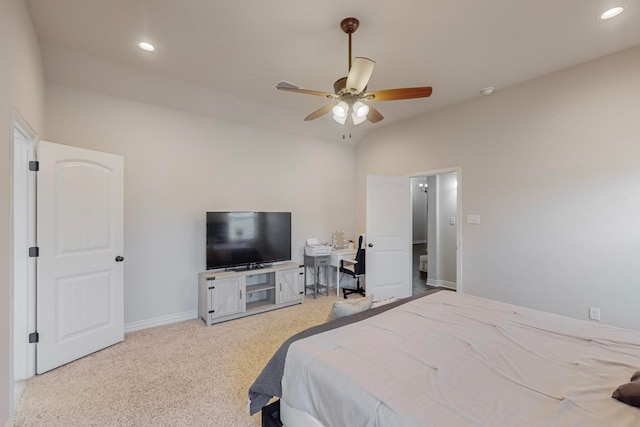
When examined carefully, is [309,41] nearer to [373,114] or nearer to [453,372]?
[373,114]

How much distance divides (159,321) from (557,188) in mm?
4974

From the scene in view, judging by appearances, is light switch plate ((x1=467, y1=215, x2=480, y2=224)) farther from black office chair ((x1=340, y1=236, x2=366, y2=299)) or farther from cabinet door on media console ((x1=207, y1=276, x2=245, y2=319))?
cabinet door on media console ((x1=207, y1=276, x2=245, y2=319))

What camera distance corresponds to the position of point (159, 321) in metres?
3.44

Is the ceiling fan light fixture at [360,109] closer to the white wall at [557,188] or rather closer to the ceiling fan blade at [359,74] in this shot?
the ceiling fan blade at [359,74]

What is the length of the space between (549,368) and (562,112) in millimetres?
3012

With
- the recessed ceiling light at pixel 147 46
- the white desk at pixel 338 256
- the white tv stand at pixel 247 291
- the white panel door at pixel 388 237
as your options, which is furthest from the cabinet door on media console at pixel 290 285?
the recessed ceiling light at pixel 147 46

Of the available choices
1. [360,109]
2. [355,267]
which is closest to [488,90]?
[360,109]

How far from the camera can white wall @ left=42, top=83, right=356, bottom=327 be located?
10.1 ft

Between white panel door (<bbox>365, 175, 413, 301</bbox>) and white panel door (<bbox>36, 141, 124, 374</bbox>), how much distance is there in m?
3.28

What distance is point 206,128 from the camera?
3848 mm

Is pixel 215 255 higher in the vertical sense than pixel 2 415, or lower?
higher

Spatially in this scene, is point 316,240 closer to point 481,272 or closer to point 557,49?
point 481,272

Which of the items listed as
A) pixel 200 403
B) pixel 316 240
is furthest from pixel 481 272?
pixel 200 403

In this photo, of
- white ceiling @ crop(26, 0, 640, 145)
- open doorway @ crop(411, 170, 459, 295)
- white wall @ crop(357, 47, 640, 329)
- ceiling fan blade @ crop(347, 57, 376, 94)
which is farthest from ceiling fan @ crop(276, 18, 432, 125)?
open doorway @ crop(411, 170, 459, 295)
